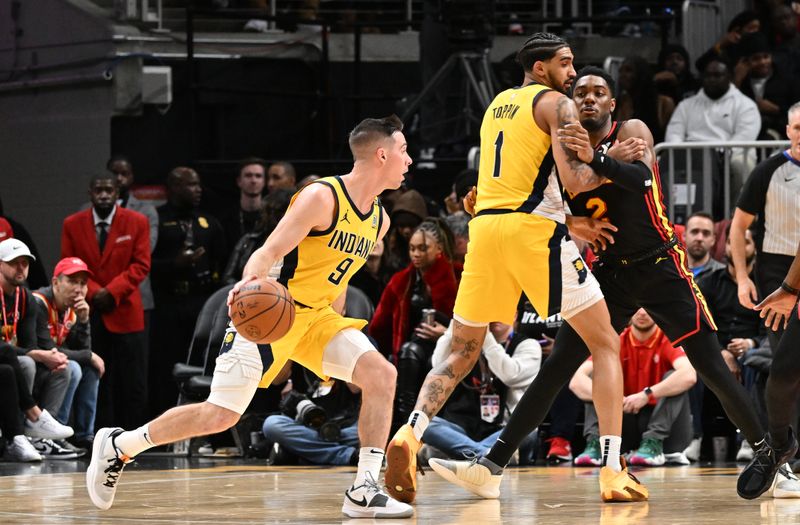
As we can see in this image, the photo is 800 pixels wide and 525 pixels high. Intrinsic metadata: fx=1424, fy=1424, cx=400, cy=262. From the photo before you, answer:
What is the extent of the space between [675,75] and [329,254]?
8.53 meters

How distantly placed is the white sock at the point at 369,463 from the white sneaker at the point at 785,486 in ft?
6.61

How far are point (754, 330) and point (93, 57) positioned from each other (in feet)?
23.4

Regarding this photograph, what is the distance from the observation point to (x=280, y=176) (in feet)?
41.4

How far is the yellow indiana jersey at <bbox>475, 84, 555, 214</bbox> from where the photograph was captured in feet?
22.6

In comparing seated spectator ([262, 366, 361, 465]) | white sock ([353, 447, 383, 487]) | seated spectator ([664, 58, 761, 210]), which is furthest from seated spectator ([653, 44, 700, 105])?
white sock ([353, 447, 383, 487])

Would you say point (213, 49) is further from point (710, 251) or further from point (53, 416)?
point (710, 251)

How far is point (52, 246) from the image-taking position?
14391 mm

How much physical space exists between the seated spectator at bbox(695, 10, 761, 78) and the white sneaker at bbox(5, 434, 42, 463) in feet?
25.7

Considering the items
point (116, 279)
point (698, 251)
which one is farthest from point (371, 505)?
point (116, 279)

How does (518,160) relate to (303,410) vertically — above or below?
above

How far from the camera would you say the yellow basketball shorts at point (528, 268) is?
6.80 m

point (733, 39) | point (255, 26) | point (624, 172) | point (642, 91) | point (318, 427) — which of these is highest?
point (255, 26)

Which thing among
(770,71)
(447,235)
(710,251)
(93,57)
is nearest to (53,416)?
(447,235)

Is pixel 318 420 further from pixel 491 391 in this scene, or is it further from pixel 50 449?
pixel 50 449
